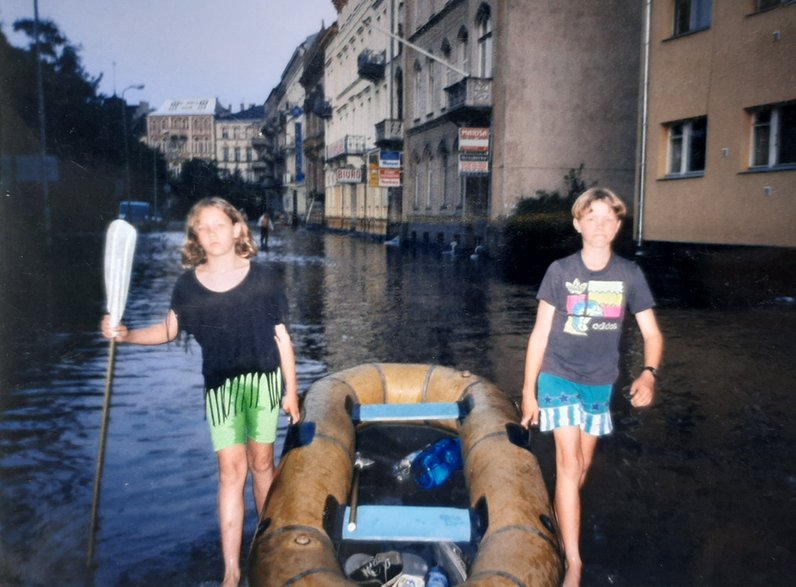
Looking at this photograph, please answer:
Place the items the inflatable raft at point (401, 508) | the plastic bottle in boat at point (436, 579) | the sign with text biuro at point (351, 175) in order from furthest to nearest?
the sign with text biuro at point (351, 175) → the plastic bottle in boat at point (436, 579) → the inflatable raft at point (401, 508)

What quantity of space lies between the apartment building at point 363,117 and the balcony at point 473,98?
24.4 feet

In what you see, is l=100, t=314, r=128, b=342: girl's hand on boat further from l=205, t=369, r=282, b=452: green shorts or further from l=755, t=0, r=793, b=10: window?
l=755, t=0, r=793, b=10: window

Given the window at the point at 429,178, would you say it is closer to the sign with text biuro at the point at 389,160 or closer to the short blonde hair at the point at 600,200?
the sign with text biuro at the point at 389,160

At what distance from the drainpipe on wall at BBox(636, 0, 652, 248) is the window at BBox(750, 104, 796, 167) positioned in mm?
3056

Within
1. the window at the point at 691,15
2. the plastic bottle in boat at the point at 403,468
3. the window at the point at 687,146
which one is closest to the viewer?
the plastic bottle in boat at the point at 403,468

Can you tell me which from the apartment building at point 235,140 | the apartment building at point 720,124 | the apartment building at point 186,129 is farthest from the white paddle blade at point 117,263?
the apartment building at point 186,129

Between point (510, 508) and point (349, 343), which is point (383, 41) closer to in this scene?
point (349, 343)

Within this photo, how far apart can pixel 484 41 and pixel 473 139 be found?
4373mm

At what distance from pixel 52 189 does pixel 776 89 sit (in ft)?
107

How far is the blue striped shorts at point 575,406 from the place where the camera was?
3.33 meters

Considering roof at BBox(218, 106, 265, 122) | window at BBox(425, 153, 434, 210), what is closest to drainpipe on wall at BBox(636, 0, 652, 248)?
window at BBox(425, 153, 434, 210)

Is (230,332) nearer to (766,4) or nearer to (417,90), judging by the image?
(766,4)

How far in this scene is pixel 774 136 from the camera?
44.0 ft

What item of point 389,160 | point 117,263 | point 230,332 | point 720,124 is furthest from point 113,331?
point 389,160
